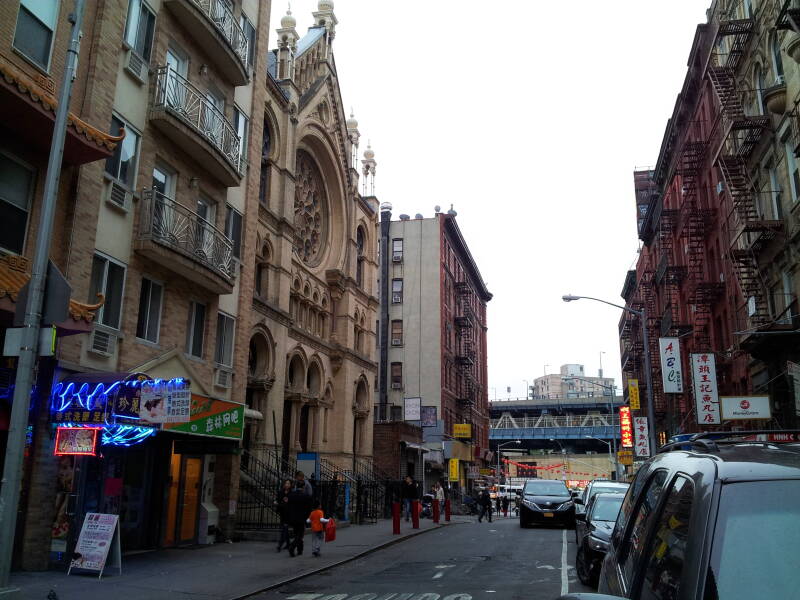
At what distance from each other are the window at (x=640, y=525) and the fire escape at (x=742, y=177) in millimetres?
20567

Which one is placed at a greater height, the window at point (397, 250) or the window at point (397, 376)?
the window at point (397, 250)

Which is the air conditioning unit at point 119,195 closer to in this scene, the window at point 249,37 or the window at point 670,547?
the window at point 249,37

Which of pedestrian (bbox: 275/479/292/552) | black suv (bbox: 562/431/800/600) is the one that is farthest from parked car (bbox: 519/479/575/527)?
black suv (bbox: 562/431/800/600)

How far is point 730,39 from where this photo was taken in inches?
1143

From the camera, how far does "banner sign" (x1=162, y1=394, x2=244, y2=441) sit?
1534cm

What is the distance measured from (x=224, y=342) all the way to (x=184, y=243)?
4.39 m

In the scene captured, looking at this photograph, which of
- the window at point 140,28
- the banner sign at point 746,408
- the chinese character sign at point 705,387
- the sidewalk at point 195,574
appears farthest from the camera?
the chinese character sign at point 705,387

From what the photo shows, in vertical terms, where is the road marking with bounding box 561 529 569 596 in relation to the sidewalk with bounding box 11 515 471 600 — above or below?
above

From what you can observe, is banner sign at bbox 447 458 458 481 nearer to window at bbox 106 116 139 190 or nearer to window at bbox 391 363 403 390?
window at bbox 391 363 403 390

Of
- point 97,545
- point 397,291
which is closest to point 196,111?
point 97,545

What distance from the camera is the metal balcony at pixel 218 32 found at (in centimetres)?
1853

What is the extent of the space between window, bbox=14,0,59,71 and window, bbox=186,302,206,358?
23.9 ft

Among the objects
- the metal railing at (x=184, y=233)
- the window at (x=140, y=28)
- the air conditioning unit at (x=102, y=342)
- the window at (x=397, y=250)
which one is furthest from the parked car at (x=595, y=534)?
the window at (x=397, y=250)

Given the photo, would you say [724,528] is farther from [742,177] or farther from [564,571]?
[742,177]
